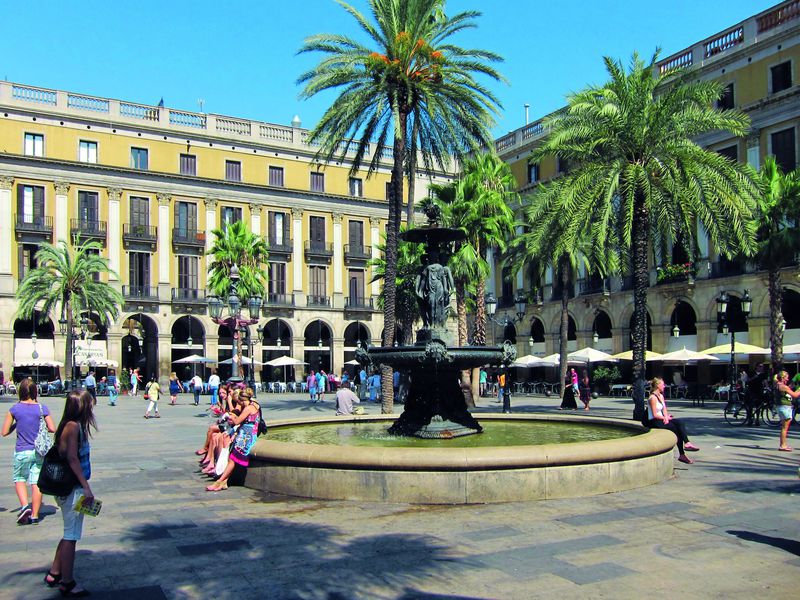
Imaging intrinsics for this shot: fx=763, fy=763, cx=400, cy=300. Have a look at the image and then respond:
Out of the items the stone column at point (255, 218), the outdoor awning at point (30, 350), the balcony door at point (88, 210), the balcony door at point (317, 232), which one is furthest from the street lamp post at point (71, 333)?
the balcony door at point (317, 232)

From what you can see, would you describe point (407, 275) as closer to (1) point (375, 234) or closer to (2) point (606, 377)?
(2) point (606, 377)

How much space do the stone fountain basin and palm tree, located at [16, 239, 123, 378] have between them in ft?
113

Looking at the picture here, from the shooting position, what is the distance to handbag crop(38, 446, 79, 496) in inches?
231

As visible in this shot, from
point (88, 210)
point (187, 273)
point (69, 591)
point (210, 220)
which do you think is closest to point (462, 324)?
point (69, 591)

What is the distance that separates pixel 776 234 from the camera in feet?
84.2

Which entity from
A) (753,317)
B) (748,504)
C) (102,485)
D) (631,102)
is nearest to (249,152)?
(753,317)

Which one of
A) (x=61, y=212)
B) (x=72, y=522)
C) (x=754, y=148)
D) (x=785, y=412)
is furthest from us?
(x=61, y=212)

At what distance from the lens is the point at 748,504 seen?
898 cm

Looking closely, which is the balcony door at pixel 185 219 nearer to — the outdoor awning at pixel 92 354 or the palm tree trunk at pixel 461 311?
the outdoor awning at pixel 92 354

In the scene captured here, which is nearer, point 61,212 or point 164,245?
point 61,212

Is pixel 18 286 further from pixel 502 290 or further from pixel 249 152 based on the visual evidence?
pixel 502 290

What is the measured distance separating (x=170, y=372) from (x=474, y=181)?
98.0ft

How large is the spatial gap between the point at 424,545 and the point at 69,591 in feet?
10.00

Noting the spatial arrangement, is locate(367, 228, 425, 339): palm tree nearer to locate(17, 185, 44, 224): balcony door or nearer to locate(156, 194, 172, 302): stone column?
locate(156, 194, 172, 302): stone column
